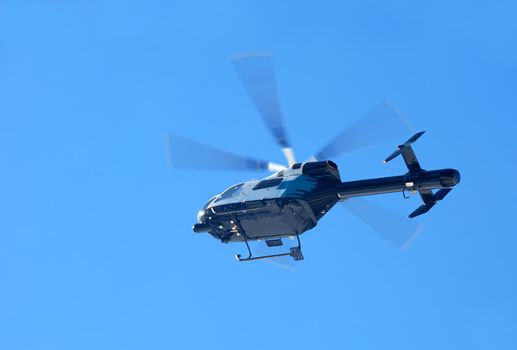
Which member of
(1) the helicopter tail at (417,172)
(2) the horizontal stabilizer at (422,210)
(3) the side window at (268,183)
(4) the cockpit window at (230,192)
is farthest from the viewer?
(4) the cockpit window at (230,192)

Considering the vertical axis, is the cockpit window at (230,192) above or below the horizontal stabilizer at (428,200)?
above

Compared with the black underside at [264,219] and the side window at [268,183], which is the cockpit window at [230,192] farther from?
the side window at [268,183]

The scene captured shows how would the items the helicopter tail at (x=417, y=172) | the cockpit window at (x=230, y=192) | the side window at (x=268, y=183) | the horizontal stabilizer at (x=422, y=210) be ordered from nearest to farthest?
1. the helicopter tail at (x=417, y=172)
2. the horizontal stabilizer at (x=422, y=210)
3. the side window at (x=268, y=183)
4. the cockpit window at (x=230, y=192)

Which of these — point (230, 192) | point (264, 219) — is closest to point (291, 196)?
point (264, 219)

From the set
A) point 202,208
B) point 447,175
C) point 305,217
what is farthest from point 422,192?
point 202,208

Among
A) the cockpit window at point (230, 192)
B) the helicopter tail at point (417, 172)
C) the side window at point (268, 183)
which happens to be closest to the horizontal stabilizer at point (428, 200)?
the helicopter tail at point (417, 172)

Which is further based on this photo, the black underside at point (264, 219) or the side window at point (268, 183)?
the side window at point (268, 183)

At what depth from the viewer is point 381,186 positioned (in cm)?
4225

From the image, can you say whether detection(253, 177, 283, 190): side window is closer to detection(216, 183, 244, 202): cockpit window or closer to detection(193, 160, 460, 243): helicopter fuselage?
detection(193, 160, 460, 243): helicopter fuselage

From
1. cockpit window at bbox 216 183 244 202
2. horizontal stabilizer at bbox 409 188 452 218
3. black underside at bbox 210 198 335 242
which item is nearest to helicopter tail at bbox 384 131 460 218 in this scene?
horizontal stabilizer at bbox 409 188 452 218

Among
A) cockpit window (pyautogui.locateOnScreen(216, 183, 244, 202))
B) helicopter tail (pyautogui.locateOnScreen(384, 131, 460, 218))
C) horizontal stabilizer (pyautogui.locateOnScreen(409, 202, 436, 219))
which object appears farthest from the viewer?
cockpit window (pyautogui.locateOnScreen(216, 183, 244, 202))

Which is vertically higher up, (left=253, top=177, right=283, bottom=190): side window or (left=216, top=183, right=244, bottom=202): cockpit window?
(left=216, top=183, right=244, bottom=202): cockpit window

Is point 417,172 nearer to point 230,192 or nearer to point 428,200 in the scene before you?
point 428,200

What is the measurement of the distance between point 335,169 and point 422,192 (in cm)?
288
